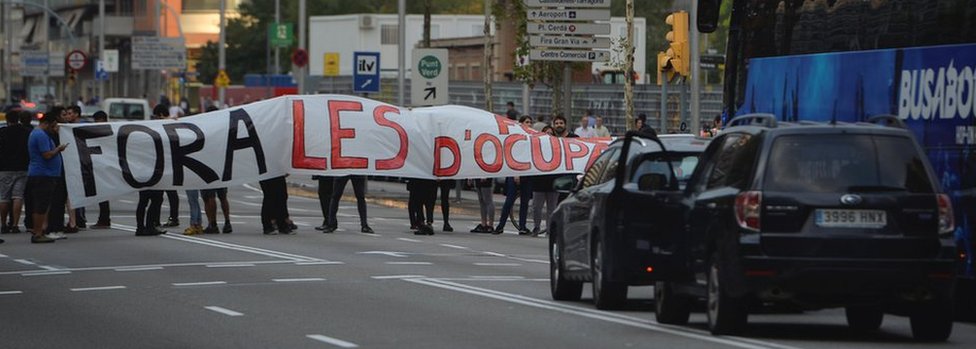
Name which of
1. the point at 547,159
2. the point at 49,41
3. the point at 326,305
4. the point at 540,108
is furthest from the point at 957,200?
the point at 49,41

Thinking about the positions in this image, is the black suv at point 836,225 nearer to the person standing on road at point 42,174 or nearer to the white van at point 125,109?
the person standing on road at point 42,174

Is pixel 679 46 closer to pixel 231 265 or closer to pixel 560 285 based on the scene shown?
pixel 231 265

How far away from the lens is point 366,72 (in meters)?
42.6

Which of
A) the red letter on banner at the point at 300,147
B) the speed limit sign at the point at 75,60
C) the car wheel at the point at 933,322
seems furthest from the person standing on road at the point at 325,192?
the speed limit sign at the point at 75,60

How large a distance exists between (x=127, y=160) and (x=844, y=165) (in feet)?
54.2

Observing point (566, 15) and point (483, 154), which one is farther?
point (566, 15)

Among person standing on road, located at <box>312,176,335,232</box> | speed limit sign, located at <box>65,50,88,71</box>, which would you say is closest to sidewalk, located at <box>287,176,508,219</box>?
person standing on road, located at <box>312,176,335,232</box>

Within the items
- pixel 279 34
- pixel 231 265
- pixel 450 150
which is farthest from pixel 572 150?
pixel 279 34

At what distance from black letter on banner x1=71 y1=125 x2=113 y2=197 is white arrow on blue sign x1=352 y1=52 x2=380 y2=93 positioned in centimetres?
1448

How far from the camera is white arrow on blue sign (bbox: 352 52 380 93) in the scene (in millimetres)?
42406

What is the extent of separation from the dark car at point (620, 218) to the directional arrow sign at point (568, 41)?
19059 millimetres

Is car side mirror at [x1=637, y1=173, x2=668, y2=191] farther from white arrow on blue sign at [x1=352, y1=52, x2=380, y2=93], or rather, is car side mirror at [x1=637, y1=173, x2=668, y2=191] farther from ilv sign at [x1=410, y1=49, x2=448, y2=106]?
white arrow on blue sign at [x1=352, y1=52, x2=380, y2=93]

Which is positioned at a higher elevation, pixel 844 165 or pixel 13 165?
pixel 844 165

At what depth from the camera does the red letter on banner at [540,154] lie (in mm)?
30406
